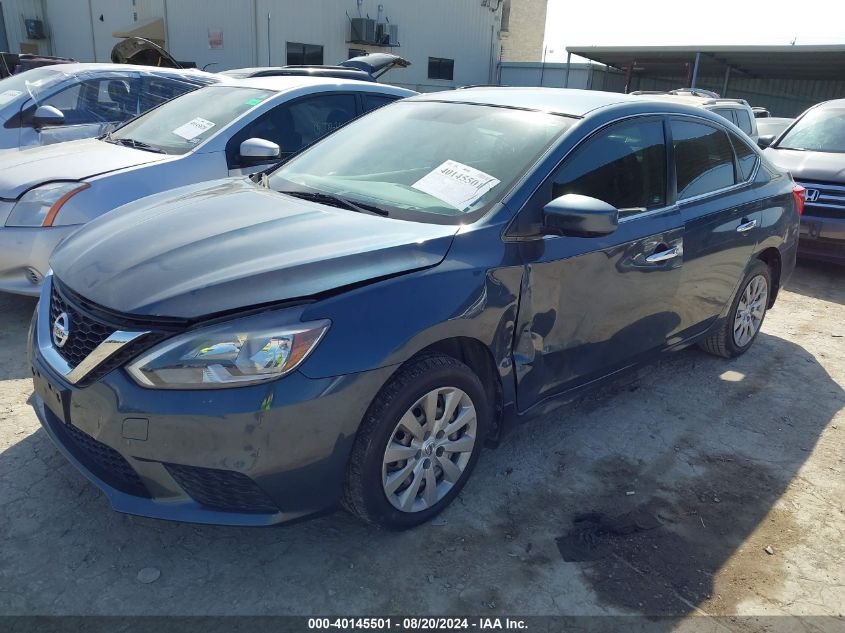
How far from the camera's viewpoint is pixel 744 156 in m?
4.29

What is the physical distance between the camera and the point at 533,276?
281 centimetres

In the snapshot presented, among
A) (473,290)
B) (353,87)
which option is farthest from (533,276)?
(353,87)

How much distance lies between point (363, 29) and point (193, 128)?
62.7ft

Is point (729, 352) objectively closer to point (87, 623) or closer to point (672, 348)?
point (672, 348)

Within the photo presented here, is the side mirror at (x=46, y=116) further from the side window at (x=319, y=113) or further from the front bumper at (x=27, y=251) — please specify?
the side window at (x=319, y=113)

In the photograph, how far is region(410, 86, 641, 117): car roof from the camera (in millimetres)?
3285

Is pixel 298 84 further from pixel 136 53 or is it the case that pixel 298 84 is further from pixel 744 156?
pixel 136 53

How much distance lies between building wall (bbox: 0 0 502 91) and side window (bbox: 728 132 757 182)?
18433 mm

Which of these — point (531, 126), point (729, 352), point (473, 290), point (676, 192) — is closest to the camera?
point (473, 290)

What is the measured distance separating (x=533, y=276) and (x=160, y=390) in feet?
4.98

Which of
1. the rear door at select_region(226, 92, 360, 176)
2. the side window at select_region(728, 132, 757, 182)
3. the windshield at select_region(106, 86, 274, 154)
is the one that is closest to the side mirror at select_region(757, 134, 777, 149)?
the side window at select_region(728, 132, 757, 182)

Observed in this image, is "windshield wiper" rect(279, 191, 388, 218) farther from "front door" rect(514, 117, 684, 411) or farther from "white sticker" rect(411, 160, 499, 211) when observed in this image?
"front door" rect(514, 117, 684, 411)

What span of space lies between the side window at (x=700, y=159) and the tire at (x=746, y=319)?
0.76 metres

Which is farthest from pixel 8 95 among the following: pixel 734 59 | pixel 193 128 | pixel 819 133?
pixel 734 59
